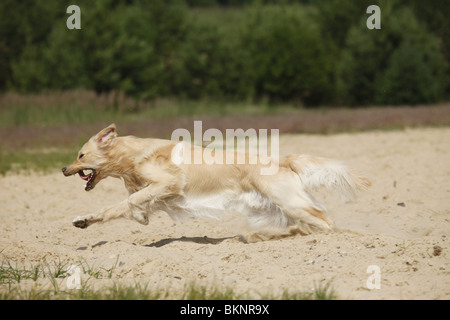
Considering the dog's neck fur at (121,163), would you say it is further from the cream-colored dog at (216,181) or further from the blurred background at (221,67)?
the blurred background at (221,67)

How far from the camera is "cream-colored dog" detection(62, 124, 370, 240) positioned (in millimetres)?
7215

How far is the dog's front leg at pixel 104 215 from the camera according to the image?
686cm

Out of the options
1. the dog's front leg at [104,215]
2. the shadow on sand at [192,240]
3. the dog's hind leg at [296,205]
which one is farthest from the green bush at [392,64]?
the dog's front leg at [104,215]

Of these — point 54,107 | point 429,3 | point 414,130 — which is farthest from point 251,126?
point 429,3

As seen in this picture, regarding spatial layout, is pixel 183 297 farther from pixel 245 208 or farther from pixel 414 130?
pixel 414 130

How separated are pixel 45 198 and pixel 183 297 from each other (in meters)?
5.84

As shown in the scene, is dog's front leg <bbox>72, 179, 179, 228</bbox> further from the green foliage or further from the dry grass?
the green foliage

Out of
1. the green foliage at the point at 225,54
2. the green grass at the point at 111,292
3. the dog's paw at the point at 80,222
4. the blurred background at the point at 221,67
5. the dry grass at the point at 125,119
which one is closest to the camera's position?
the green grass at the point at 111,292

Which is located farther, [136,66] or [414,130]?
[136,66]

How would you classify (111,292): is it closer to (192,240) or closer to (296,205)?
(192,240)

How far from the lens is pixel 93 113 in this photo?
22.6 meters

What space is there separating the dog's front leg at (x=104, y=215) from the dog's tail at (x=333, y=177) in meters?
2.04

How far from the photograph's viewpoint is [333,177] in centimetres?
732

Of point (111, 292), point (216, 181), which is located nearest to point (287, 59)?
point (216, 181)
